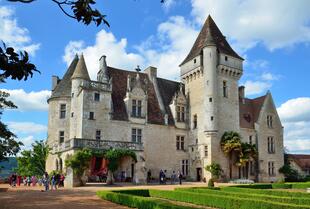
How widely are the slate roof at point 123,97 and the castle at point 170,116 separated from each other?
4.4 inches

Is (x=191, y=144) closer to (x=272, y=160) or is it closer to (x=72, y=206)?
(x=272, y=160)

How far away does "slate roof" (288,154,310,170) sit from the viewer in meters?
54.1

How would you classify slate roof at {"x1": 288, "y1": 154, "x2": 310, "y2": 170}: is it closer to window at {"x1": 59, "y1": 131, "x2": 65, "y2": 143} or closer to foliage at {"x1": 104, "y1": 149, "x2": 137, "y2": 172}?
foliage at {"x1": 104, "y1": 149, "x2": 137, "y2": 172}

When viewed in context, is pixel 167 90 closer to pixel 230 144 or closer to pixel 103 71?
pixel 103 71

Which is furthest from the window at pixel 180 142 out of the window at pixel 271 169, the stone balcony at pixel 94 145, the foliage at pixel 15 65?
the foliage at pixel 15 65

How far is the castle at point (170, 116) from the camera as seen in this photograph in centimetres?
3325

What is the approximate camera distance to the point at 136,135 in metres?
35.6

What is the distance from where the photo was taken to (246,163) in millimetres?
40188

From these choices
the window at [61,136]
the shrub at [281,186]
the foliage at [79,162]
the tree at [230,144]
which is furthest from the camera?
the tree at [230,144]

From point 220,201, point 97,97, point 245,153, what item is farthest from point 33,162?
point 220,201

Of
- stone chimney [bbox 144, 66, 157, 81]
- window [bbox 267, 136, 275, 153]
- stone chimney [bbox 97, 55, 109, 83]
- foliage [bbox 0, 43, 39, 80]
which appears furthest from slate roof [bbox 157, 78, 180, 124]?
foliage [bbox 0, 43, 39, 80]

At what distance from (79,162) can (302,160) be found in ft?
141

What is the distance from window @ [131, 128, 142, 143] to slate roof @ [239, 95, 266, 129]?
1323 cm

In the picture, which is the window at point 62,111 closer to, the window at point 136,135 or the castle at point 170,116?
the castle at point 170,116
